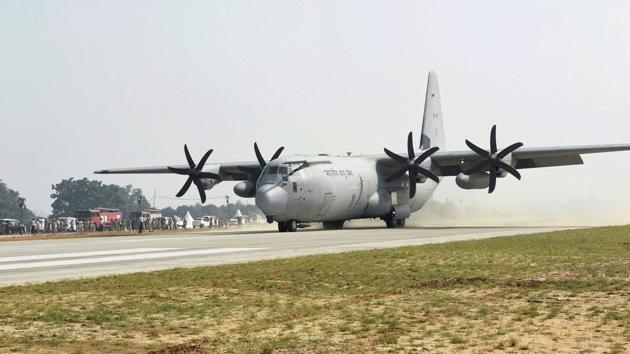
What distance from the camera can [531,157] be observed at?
47750 mm

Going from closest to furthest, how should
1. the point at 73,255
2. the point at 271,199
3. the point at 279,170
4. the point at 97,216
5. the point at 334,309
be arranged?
the point at 334,309 < the point at 73,255 < the point at 271,199 < the point at 279,170 < the point at 97,216

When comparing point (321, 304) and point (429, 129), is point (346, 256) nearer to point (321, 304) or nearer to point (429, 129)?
point (321, 304)

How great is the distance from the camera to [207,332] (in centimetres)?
1029

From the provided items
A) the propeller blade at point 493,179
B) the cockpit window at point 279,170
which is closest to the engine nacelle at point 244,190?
the cockpit window at point 279,170

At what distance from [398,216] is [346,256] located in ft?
94.8

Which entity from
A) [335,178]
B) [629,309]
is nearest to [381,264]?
[629,309]

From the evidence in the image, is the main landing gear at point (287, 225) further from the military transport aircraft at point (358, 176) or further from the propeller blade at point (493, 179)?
the propeller blade at point (493, 179)

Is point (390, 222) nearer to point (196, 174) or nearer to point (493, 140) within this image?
point (493, 140)

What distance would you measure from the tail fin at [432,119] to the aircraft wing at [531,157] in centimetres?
562

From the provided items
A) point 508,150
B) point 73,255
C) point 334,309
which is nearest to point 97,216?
point 508,150

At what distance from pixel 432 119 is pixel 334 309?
48.8m

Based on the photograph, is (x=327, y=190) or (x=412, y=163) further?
(x=412, y=163)

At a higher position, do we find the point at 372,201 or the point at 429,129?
the point at 429,129

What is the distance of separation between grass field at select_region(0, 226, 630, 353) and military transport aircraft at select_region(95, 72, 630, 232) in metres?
23.2
